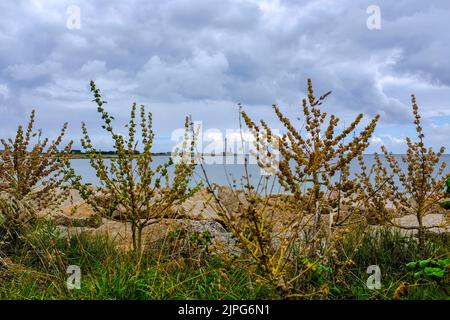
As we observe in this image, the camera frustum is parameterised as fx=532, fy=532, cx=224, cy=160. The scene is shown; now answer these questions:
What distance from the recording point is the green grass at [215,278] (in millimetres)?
5520

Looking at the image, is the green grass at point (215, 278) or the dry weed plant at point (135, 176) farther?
the dry weed plant at point (135, 176)

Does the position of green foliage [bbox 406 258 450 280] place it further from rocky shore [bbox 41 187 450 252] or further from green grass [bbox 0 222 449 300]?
rocky shore [bbox 41 187 450 252]

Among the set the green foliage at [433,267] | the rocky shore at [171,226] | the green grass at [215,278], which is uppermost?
the rocky shore at [171,226]

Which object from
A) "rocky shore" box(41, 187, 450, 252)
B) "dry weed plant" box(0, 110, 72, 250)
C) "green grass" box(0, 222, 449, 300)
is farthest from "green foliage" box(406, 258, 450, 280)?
"dry weed plant" box(0, 110, 72, 250)

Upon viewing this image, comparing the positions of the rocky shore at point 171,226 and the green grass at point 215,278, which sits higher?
the rocky shore at point 171,226

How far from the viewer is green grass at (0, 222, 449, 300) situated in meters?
5.52

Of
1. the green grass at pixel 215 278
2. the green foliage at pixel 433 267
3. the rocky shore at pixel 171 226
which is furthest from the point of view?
the rocky shore at pixel 171 226

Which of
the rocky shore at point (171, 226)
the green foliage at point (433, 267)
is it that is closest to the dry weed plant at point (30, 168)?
the rocky shore at point (171, 226)

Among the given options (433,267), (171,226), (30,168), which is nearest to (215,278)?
(171,226)

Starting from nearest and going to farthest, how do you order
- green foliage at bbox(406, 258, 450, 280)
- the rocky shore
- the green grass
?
green foliage at bbox(406, 258, 450, 280) → the green grass → the rocky shore

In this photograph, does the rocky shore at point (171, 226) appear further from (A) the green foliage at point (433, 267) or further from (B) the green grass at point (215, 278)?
(A) the green foliage at point (433, 267)
